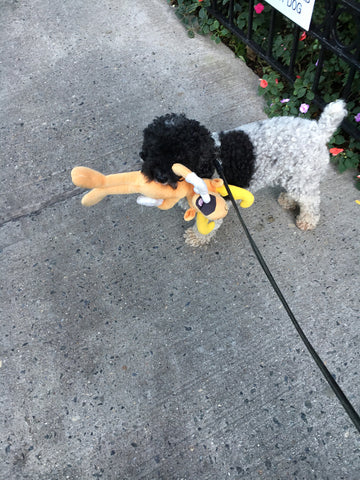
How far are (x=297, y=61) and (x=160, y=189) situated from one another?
2.36 meters

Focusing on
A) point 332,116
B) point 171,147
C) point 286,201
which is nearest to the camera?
point 171,147

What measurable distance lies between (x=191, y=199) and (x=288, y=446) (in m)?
1.59

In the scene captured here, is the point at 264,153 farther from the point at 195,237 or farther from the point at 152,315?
the point at 152,315

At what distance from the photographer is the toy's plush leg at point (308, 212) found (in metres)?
2.77

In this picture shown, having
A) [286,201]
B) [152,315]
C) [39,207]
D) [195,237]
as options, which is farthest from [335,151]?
[39,207]

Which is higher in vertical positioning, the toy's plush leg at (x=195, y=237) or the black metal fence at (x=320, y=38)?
the black metal fence at (x=320, y=38)

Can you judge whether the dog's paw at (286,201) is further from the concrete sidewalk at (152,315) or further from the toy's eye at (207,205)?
the toy's eye at (207,205)

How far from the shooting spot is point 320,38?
9.43 ft

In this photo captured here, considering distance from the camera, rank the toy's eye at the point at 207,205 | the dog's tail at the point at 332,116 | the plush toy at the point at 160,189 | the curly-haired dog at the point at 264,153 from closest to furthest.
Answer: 1. the plush toy at the point at 160,189
2. the curly-haired dog at the point at 264,153
3. the toy's eye at the point at 207,205
4. the dog's tail at the point at 332,116

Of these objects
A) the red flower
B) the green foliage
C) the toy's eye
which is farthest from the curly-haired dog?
the green foliage

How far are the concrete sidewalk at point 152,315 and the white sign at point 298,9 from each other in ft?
2.79

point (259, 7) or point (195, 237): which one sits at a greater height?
point (259, 7)

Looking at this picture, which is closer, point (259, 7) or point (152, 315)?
point (152, 315)

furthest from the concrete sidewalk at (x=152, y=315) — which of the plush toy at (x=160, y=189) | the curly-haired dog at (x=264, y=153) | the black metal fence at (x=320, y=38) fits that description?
the plush toy at (x=160, y=189)
